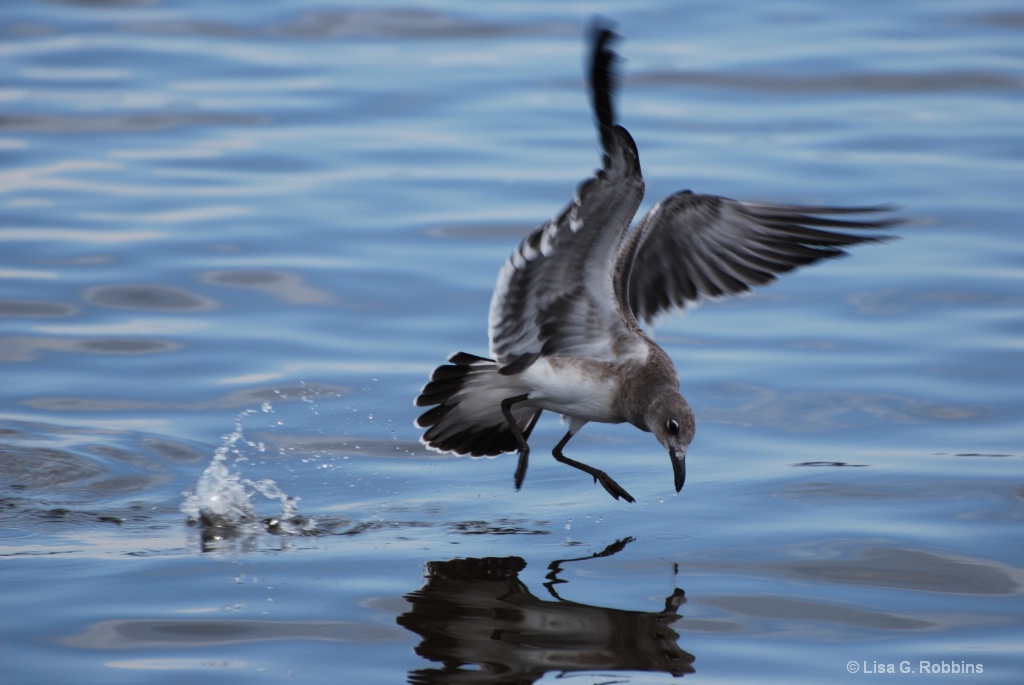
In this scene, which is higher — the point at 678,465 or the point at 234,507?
the point at 678,465

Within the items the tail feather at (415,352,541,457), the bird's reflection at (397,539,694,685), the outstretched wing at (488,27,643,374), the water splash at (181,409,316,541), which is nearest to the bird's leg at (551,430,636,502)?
the tail feather at (415,352,541,457)

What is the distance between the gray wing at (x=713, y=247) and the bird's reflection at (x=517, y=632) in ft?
4.84

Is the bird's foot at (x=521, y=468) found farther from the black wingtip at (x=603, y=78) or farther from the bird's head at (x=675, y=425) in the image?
the black wingtip at (x=603, y=78)

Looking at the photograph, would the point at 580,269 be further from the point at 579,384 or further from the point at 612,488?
the point at 612,488

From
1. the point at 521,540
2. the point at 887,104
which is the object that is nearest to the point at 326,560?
the point at 521,540

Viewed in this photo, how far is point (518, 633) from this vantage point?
18.0 feet

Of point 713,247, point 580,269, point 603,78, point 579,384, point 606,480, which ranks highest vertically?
point 603,78

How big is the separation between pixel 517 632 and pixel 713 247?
2422 millimetres

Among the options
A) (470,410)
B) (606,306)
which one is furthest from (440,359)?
(606,306)

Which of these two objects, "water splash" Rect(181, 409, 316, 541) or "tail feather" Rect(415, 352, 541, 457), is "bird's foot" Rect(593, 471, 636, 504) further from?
"water splash" Rect(181, 409, 316, 541)

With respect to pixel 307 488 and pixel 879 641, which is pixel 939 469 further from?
pixel 307 488

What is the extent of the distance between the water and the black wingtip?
5.79 ft

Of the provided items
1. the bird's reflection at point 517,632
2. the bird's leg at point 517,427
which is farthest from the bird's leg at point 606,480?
the bird's reflection at point 517,632

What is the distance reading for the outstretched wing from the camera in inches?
215
